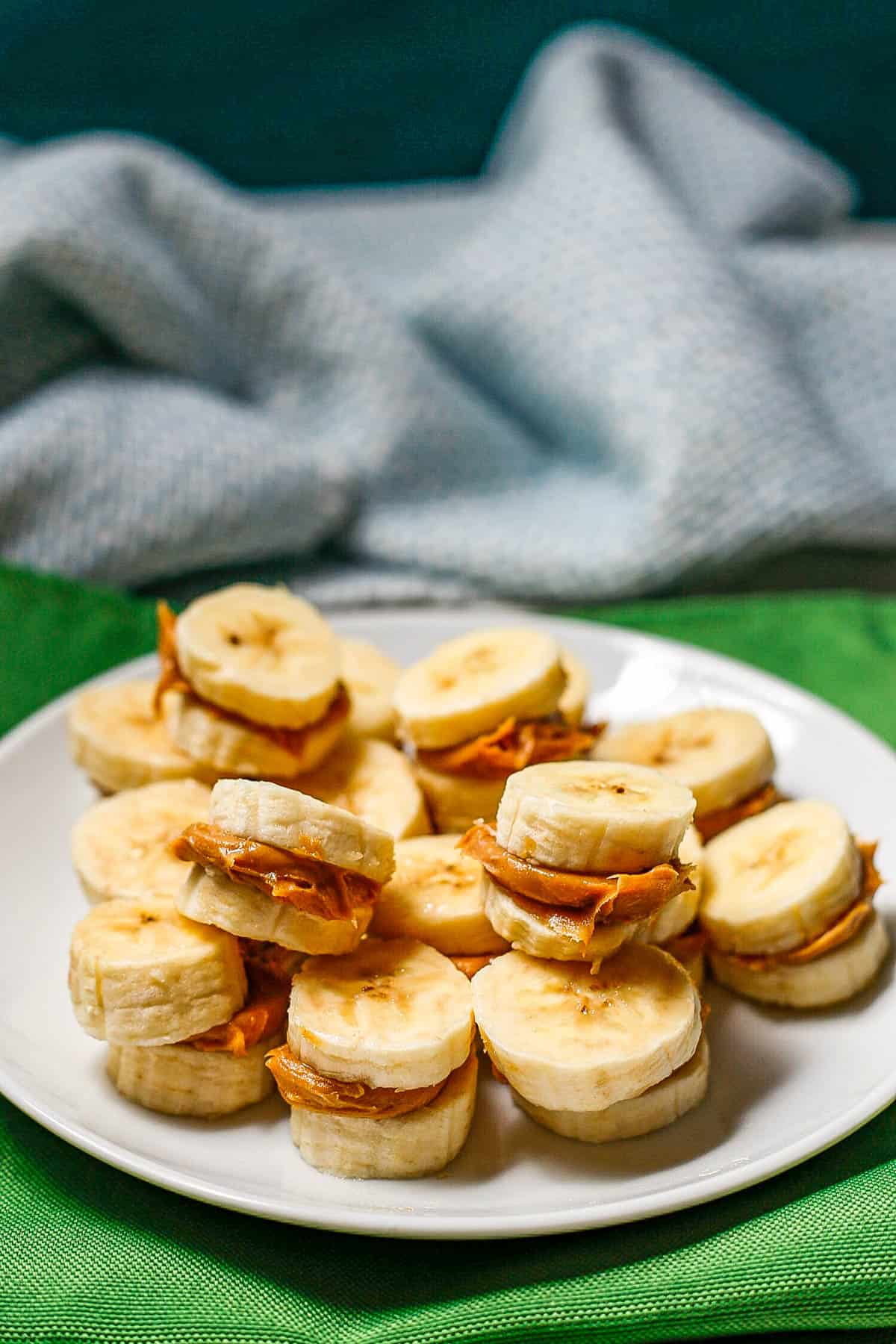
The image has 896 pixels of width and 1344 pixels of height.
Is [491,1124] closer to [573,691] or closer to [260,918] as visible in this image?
[260,918]

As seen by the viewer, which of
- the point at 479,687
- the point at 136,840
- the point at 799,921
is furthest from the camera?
the point at 479,687

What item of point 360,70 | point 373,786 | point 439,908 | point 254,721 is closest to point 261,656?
point 254,721

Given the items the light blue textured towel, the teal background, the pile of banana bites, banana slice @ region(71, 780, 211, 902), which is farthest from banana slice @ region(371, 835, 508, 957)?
the teal background

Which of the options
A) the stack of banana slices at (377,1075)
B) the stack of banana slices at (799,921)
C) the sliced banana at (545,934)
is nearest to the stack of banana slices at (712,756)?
the stack of banana slices at (799,921)

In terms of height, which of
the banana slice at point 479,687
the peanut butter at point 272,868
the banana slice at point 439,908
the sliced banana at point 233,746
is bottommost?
the banana slice at point 439,908

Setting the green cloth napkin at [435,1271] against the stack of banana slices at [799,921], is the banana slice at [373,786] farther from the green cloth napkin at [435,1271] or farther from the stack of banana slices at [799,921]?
the green cloth napkin at [435,1271]

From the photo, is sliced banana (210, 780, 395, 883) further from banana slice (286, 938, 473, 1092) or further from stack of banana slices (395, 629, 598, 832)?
stack of banana slices (395, 629, 598, 832)
